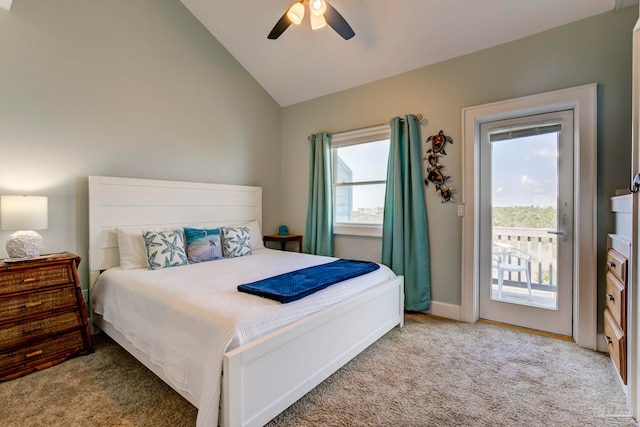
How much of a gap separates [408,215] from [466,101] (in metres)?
1.26

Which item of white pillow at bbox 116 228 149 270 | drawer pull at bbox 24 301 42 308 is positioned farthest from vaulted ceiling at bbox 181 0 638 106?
drawer pull at bbox 24 301 42 308

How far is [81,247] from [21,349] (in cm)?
91

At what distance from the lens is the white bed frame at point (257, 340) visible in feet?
4.82

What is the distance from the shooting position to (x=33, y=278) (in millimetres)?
2180

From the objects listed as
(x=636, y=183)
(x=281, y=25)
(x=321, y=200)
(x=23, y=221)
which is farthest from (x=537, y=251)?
(x=23, y=221)

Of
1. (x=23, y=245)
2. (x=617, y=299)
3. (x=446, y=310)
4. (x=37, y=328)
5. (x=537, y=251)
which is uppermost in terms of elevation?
(x=23, y=245)

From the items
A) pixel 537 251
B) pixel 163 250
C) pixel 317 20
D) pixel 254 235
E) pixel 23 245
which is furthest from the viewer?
pixel 254 235

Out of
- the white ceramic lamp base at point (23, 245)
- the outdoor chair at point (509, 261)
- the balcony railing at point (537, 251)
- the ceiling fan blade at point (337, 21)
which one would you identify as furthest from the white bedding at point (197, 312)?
the ceiling fan blade at point (337, 21)

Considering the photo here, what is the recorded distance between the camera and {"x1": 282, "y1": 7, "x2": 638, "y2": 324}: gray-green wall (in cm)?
236

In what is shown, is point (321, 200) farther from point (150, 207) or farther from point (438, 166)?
point (150, 207)

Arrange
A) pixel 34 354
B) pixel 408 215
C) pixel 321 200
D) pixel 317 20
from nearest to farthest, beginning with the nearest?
pixel 34 354
pixel 317 20
pixel 408 215
pixel 321 200

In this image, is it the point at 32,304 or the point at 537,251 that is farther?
the point at 537,251

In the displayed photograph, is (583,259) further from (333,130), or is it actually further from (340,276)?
(333,130)

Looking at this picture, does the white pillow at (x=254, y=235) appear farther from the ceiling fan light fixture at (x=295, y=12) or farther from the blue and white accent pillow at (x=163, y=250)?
the ceiling fan light fixture at (x=295, y=12)
